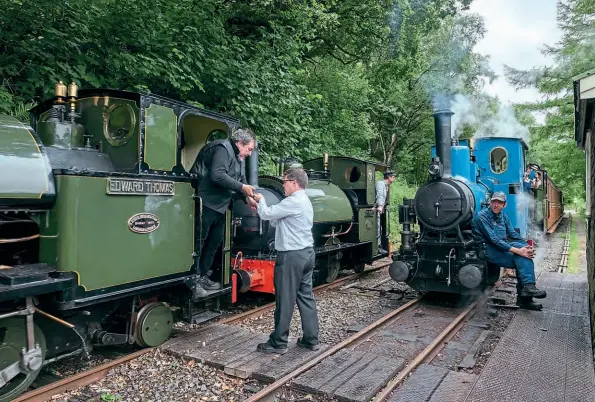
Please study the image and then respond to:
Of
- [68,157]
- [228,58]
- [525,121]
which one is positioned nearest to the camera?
[68,157]

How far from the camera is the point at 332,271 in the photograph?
8.43 metres

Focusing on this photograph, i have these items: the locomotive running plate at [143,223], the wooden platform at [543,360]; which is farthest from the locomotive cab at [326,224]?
the wooden platform at [543,360]

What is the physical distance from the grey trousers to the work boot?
343 cm

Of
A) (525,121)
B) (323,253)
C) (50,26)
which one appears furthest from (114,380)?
(525,121)

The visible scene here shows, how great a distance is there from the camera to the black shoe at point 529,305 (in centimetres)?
613

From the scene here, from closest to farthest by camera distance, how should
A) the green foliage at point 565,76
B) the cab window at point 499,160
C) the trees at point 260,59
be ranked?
1. the trees at point 260,59
2. the cab window at point 499,160
3. the green foliage at point 565,76

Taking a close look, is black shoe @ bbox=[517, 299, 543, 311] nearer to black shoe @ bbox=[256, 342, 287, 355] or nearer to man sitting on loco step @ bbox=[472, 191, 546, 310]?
man sitting on loco step @ bbox=[472, 191, 546, 310]

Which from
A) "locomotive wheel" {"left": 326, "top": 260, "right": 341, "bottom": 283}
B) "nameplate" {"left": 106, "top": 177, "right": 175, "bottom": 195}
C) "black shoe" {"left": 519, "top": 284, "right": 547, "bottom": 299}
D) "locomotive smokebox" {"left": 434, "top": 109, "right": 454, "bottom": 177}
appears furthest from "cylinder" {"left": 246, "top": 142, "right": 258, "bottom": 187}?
"black shoe" {"left": 519, "top": 284, "right": 547, "bottom": 299}

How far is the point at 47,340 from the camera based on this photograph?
11.9ft

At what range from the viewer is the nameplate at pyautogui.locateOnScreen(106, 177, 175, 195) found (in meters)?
3.76

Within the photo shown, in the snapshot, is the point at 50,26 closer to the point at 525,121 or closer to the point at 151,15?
the point at 151,15

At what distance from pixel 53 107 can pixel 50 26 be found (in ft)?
9.49

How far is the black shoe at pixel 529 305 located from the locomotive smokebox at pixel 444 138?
2074 millimetres

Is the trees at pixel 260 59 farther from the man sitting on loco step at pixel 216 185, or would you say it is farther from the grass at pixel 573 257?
the grass at pixel 573 257
